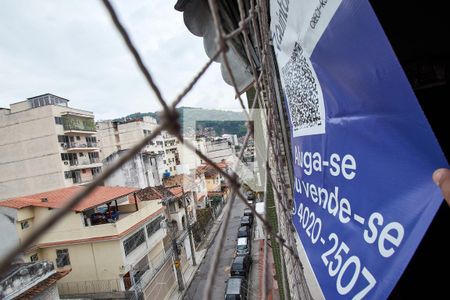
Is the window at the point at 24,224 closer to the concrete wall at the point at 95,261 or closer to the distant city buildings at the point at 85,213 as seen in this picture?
the distant city buildings at the point at 85,213

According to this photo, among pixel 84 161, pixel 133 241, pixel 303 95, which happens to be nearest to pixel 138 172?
pixel 84 161

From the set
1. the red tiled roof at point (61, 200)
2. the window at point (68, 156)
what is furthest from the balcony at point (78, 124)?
the red tiled roof at point (61, 200)

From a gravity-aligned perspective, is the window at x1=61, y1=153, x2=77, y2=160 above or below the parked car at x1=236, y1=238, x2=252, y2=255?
above

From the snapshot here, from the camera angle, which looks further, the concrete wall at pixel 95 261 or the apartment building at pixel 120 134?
the apartment building at pixel 120 134

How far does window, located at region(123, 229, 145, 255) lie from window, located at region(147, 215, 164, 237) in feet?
2.46

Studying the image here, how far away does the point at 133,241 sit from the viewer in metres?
13.6

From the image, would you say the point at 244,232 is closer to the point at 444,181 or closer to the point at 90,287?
the point at 90,287

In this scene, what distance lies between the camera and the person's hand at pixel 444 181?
2.05 ft

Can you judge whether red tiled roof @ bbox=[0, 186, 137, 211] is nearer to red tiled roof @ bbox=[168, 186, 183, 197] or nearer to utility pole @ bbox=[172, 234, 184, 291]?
utility pole @ bbox=[172, 234, 184, 291]

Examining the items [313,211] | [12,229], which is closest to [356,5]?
[313,211]

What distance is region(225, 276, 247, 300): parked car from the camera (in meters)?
12.0

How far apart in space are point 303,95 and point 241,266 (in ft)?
48.3

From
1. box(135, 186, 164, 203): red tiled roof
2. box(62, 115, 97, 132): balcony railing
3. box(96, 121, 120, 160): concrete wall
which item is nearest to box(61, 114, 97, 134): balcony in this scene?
box(62, 115, 97, 132): balcony railing

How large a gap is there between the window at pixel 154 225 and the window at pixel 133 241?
2.46 ft
